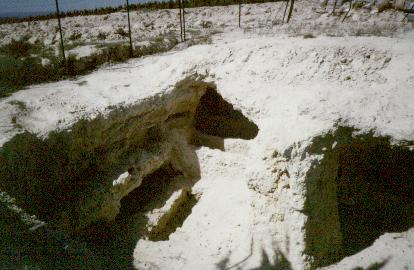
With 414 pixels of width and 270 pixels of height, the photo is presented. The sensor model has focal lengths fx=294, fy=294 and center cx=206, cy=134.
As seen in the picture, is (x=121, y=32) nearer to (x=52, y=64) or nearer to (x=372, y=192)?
(x=52, y=64)

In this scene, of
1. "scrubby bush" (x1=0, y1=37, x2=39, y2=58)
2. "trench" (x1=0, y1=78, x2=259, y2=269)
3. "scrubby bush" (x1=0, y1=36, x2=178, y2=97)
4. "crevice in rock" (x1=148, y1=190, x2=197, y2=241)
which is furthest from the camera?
"scrubby bush" (x1=0, y1=37, x2=39, y2=58)

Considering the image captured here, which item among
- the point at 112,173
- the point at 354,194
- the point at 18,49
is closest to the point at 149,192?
the point at 112,173

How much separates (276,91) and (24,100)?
6433 mm

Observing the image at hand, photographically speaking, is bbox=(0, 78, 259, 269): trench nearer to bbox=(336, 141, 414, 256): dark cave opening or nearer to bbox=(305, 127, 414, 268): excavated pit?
bbox=(336, 141, 414, 256): dark cave opening

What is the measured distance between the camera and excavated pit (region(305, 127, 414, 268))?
19.5ft

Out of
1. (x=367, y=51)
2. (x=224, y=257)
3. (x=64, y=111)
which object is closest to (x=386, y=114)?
(x=367, y=51)

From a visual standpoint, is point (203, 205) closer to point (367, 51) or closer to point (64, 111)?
point (64, 111)

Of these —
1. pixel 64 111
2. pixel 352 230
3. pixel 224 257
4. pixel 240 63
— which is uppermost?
pixel 240 63

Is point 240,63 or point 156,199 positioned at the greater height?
point 240,63

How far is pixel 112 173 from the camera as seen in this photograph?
7508 mm

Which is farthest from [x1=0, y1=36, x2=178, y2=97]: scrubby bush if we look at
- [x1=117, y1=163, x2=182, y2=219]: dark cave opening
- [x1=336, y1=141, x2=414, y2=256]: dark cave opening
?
[x1=336, y1=141, x2=414, y2=256]: dark cave opening

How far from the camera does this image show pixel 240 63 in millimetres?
8609

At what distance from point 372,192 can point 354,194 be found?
0.45m

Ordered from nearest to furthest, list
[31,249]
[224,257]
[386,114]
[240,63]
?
[31,249]
[386,114]
[224,257]
[240,63]
